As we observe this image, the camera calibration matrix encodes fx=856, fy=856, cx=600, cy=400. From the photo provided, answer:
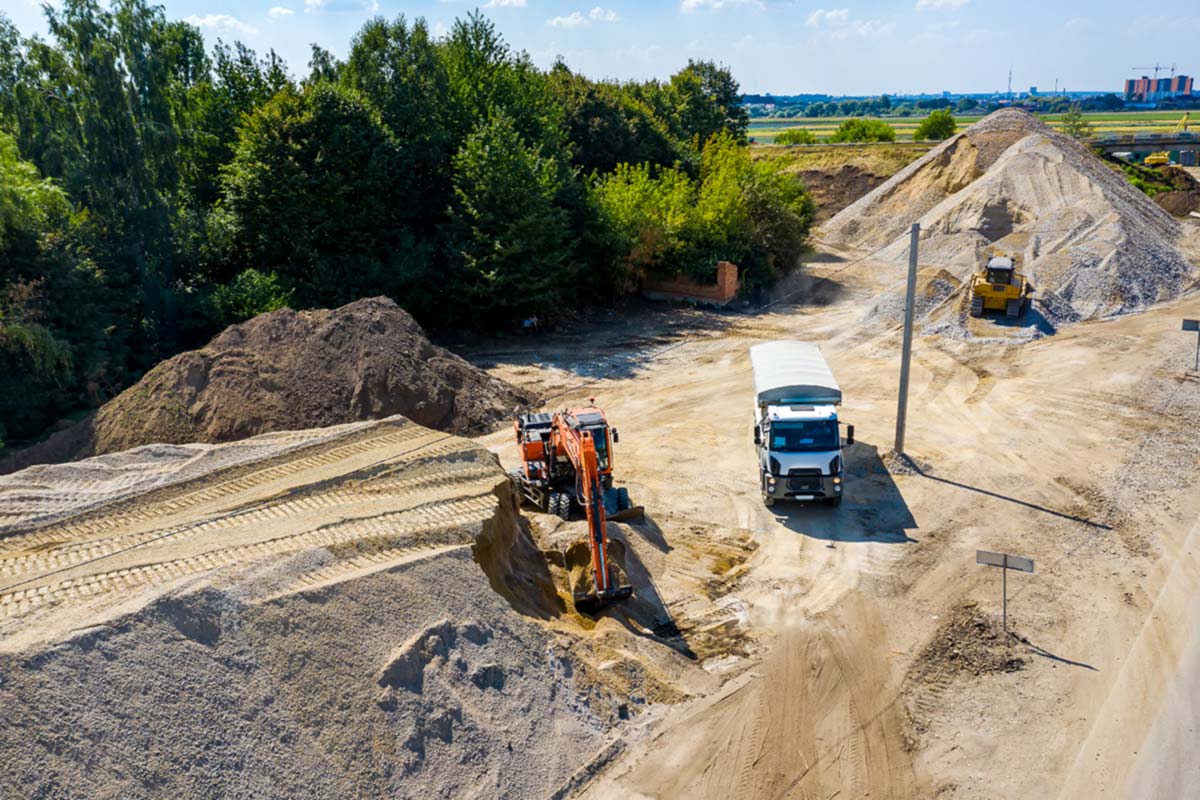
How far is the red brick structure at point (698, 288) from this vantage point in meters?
38.6

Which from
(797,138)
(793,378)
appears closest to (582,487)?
(793,378)

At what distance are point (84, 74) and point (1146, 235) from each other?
4408 cm

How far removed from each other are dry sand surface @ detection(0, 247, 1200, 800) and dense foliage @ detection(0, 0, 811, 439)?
11.3m

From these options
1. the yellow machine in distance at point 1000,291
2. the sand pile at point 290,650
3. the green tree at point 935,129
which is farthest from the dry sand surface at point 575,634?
the green tree at point 935,129

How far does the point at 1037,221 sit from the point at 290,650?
41255mm

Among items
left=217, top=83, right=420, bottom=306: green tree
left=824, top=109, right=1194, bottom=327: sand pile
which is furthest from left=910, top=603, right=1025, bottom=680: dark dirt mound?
left=217, top=83, right=420, bottom=306: green tree

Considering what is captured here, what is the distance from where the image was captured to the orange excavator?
14352 millimetres

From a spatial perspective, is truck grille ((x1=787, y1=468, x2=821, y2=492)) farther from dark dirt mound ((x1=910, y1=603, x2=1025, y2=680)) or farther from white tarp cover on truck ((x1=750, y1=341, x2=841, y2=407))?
dark dirt mound ((x1=910, y1=603, x2=1025, y2=680))

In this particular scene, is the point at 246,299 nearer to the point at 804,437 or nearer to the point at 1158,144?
the point at 804,437

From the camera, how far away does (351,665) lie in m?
11.0

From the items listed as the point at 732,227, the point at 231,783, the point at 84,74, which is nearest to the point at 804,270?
the point at 732,227

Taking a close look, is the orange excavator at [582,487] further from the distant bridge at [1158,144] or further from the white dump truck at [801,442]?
the distant bridge at [1158,144]

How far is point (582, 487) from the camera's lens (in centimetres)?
1570

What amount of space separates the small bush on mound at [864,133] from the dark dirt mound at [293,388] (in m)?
69.5
